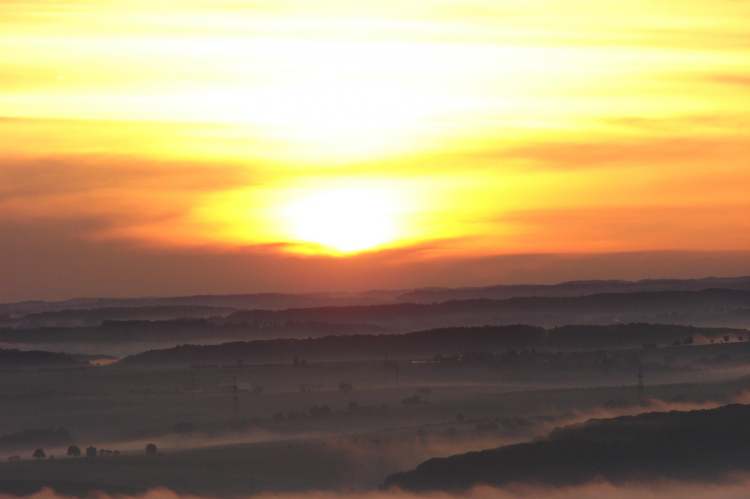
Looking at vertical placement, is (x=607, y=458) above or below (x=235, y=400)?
below

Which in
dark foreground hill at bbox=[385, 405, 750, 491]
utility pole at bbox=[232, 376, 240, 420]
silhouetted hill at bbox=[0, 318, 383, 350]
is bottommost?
dark foreground hill at bbox=[385, 405, 750, 491]

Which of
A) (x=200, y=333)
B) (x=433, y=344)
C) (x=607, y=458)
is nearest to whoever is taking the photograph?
(x=607, y=458)

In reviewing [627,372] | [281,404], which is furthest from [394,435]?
[627,372]

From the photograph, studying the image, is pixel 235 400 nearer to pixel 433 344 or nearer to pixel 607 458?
pixel 607 458

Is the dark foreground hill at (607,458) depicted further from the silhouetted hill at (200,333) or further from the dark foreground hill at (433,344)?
the silhouetted hill at (200,333)

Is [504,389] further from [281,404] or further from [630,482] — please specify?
[630,482]

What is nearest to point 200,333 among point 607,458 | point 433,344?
point 433,344

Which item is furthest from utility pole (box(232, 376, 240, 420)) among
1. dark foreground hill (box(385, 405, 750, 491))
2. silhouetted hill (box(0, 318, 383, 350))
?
silhouetted hill (box(0, 318, 383, 350))

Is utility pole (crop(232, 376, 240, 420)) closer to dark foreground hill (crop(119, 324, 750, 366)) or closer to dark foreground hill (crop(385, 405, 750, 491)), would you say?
dark foreground hill (crop(119, 324, 750, 366))
